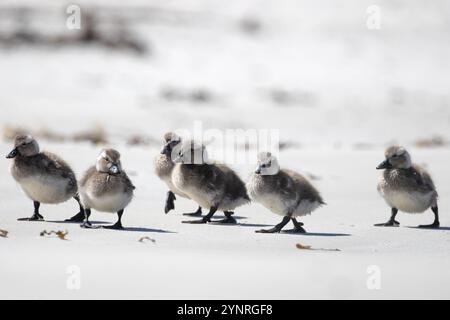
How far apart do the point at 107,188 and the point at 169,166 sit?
4.97ft

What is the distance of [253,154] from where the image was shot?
1339cm

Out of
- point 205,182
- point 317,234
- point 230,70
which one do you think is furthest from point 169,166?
point 230,70

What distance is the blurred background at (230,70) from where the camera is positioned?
18688 mm

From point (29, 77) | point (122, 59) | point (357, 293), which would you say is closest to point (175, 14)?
point (122, 59)

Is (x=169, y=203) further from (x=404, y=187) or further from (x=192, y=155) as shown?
(x=404, y=187)

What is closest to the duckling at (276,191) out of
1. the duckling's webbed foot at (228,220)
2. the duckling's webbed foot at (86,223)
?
the duckling's webbed foot at (228,220)

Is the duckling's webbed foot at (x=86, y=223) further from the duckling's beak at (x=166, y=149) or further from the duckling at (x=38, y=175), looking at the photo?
the duckling's beak at (x=166, y=149)

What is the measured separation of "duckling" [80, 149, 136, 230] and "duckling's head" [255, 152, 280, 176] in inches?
43.8

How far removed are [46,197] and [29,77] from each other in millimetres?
14289

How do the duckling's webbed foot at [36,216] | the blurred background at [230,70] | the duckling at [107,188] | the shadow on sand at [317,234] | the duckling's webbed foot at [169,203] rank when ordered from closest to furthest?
the shadow on sand at [317,234] < the duckling at [107,188] < the duckling's webbed foot at [36,216] < the duckling's webbed foot at [169,203] < the blurred background at [230,70]

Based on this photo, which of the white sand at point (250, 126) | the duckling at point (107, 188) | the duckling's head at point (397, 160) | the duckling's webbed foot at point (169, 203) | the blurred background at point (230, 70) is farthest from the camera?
the blurred background at point (230, 70)

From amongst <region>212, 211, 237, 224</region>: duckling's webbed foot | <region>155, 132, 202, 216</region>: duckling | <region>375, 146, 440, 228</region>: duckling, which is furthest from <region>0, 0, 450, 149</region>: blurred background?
<region>375, 146, 440, 228</region>: duckling

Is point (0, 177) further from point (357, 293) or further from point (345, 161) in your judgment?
point (357, 293)

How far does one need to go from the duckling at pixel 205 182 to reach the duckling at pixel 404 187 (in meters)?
1.32
